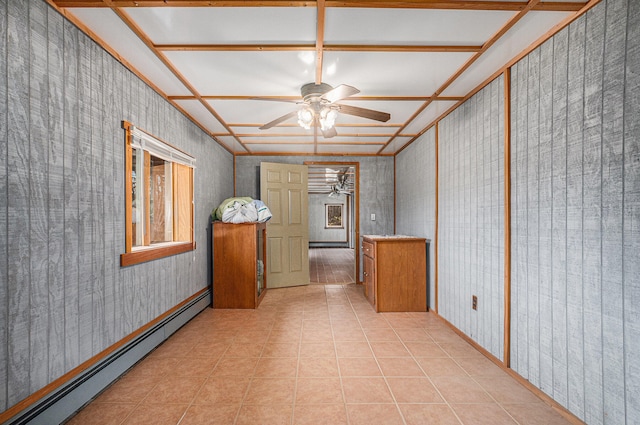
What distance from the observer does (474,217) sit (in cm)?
271

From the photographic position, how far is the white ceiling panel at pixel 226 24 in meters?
1.65

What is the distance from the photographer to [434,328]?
3141 mm

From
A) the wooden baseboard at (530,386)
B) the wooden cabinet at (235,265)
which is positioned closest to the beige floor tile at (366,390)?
the wooden baseboard at (530,386)

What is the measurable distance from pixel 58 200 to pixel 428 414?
256 cm

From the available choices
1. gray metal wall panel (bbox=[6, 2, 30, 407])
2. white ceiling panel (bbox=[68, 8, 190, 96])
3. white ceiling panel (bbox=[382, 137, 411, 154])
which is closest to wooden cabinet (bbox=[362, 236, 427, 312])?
white ceiling panel (bbox=[382, 137, 411, 154])

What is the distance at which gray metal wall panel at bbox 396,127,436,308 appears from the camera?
3.69 meters

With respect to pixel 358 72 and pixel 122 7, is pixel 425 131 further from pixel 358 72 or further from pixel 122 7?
pixel 122 7

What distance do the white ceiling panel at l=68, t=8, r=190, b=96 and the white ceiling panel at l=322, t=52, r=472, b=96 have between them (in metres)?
1.31

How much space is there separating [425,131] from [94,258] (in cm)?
385

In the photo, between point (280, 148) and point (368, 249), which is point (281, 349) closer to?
point (368, 249)

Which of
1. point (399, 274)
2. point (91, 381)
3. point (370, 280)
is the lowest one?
point (91, 381)

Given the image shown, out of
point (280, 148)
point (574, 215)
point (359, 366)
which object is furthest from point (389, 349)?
point (280, 148)

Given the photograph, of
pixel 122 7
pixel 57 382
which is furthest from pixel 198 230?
pixel 122 7

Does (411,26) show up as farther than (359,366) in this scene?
No
